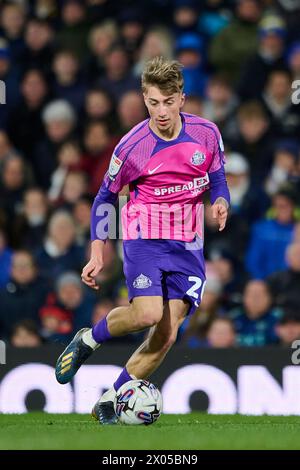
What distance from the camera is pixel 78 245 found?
38.0 feet

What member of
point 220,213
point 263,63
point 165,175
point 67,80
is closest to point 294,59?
point 263,63

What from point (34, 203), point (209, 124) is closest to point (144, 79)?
point (209, 124)

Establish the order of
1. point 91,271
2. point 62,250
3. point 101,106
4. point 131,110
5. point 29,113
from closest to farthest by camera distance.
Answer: point 91,271
point 62,250
point 131,110
point 101,106
point 29,113

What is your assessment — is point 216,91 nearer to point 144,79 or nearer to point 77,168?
point 77,168

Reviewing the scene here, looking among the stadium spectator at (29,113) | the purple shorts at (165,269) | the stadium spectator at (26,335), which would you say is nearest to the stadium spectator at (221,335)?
the stadium spectator at (26,335)

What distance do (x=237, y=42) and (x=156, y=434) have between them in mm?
6901

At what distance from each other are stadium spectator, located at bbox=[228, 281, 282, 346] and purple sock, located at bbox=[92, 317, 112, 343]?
294 centimetres

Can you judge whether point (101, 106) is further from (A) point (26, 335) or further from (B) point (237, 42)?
(A) point (26, 335)

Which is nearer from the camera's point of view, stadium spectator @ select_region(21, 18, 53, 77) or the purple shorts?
the purple shorts

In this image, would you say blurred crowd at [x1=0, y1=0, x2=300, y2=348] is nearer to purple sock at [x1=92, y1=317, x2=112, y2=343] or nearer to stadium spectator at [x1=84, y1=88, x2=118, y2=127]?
stadium spectator at [x1=84, y1=88, x2=118, y2=127]

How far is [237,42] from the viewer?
13.1 metres

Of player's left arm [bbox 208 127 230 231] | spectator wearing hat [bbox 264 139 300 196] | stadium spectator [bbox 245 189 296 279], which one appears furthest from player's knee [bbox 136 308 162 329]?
spectator wearing hat [bbox 264 139 300 196]

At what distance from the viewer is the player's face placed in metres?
7.62

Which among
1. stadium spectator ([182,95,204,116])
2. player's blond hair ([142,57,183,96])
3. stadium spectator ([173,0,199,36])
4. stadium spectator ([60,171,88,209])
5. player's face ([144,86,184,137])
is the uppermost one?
stadium spectator ([173,0,199,36])
